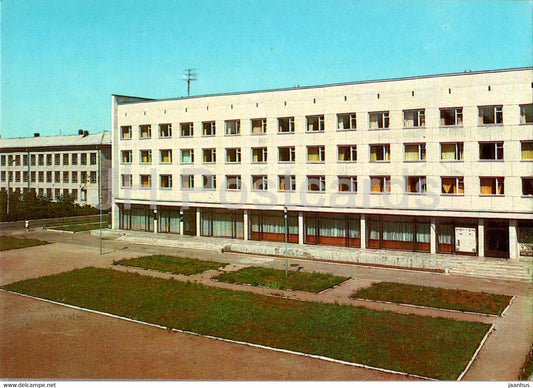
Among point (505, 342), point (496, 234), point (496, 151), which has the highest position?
point (496, 151)

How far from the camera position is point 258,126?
125 ft

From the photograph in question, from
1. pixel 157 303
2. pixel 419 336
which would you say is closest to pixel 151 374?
pixel 157 303

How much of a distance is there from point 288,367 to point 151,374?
3.87m

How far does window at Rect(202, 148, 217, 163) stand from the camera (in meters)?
40.2

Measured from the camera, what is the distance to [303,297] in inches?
853

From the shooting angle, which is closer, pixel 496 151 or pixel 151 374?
pixel 151 374

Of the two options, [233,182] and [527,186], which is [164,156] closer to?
[233,182]

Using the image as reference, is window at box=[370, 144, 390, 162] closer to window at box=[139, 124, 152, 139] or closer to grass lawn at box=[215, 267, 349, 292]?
grass lawn at box=[215, 267, 349, 292]

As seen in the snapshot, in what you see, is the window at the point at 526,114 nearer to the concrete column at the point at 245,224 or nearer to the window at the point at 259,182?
the window at the point at 259,182

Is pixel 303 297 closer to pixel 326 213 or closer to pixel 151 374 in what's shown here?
pixel 151 374

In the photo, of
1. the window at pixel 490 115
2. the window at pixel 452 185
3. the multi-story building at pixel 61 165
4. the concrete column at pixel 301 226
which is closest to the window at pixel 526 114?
the window at pixel 490 115

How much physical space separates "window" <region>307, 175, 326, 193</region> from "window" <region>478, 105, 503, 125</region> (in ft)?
37.6

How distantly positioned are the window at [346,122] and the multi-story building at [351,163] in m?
0.07

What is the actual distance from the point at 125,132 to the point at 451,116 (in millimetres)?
30193
